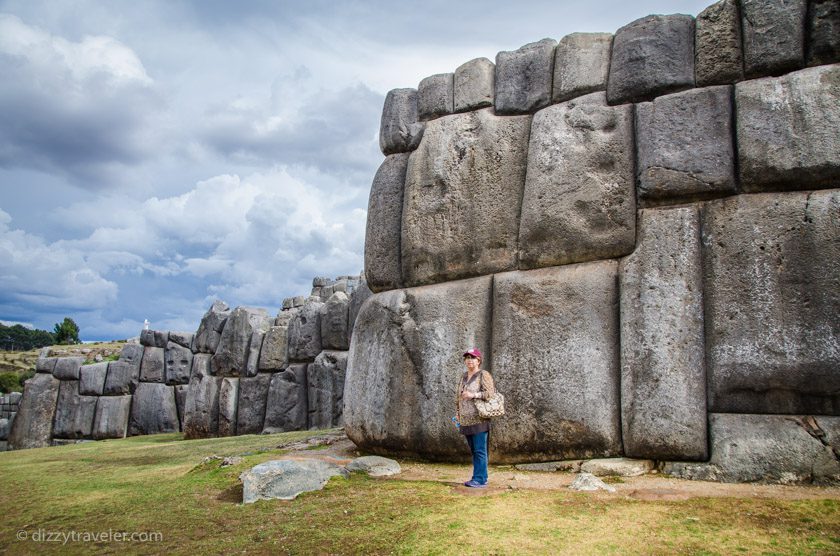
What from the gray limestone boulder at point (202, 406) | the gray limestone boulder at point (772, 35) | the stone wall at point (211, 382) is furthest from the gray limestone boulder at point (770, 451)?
the gray limestone boulder at point (202, 406)

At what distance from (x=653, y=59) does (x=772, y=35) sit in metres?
1.27

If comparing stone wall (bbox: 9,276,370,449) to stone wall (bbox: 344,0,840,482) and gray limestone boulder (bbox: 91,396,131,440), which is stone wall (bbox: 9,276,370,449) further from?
stone wall (bbox: 344,0,840,482)

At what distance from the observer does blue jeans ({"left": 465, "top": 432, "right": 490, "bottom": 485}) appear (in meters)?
6.93

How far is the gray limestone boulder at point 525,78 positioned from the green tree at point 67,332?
55422 mm

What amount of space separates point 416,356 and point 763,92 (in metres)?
5.27

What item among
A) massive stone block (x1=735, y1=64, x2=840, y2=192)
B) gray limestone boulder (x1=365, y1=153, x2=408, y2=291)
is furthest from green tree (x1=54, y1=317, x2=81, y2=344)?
massive stone block (x1=735, y1=64, x2=840, y2=192)

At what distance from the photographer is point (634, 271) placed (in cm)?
753

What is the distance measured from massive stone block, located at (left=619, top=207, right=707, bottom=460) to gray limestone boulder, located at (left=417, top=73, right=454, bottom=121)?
3.59m

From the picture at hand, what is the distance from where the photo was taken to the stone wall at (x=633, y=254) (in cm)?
669

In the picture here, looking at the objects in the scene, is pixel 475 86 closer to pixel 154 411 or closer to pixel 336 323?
pixel 336 323

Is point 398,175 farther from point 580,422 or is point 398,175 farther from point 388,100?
point 580,422

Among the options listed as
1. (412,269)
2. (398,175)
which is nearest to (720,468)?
(412,269)

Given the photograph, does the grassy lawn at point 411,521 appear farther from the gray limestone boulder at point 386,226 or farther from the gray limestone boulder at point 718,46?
the gray limestone boulder at point 718,46

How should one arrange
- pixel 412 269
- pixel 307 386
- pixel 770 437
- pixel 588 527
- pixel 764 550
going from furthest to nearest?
pixel 307 386 → pixel 412 269 → pixel 770 437 → pixel 588 527 → pixel 764 550
